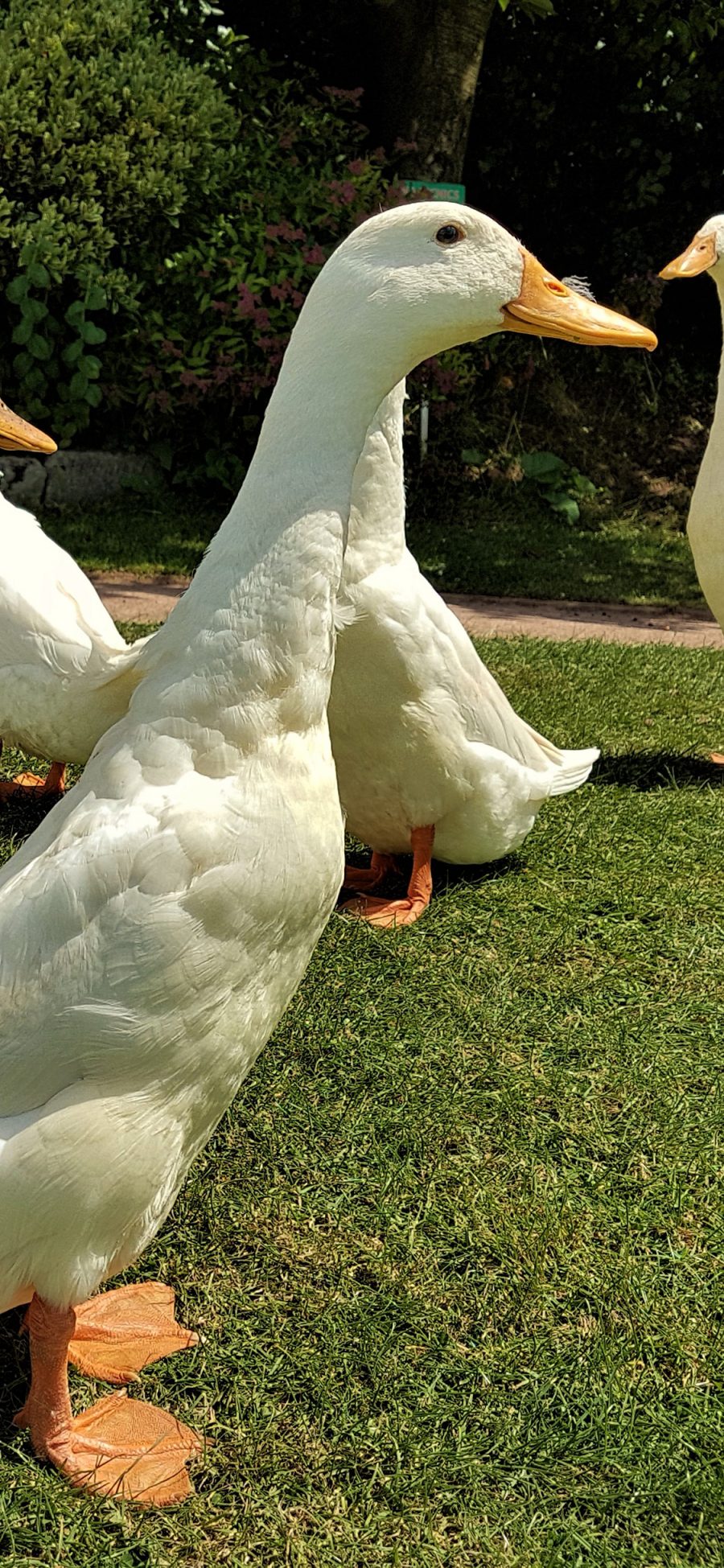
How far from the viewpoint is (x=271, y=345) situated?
29.4 feet

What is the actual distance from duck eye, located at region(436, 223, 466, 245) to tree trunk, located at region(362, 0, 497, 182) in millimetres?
8967

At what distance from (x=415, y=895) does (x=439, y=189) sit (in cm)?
665

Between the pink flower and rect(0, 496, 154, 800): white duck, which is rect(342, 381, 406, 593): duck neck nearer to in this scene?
rect(0, 496, 154, 800): white duck

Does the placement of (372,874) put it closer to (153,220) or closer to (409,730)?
(409,730)

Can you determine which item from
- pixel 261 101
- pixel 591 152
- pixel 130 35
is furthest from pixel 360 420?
pixel 591 152

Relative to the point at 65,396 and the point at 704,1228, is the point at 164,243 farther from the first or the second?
the point at 704,1228

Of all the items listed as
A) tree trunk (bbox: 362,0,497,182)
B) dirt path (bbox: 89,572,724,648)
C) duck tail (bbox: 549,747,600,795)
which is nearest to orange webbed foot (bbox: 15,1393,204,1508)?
duck tail (bbox: 549,747,600,795)

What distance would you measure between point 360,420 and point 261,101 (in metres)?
9.41

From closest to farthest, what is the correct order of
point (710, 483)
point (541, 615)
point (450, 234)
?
point (450, 234), point (710, 483), point (541, 615)

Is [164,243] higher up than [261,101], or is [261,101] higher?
[261,101]

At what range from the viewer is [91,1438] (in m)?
2.20

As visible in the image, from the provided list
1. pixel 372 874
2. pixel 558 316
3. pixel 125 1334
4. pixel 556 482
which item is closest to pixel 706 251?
pixel 372 874

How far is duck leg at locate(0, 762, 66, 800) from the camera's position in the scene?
459 cm

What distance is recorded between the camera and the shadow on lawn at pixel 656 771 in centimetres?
521
